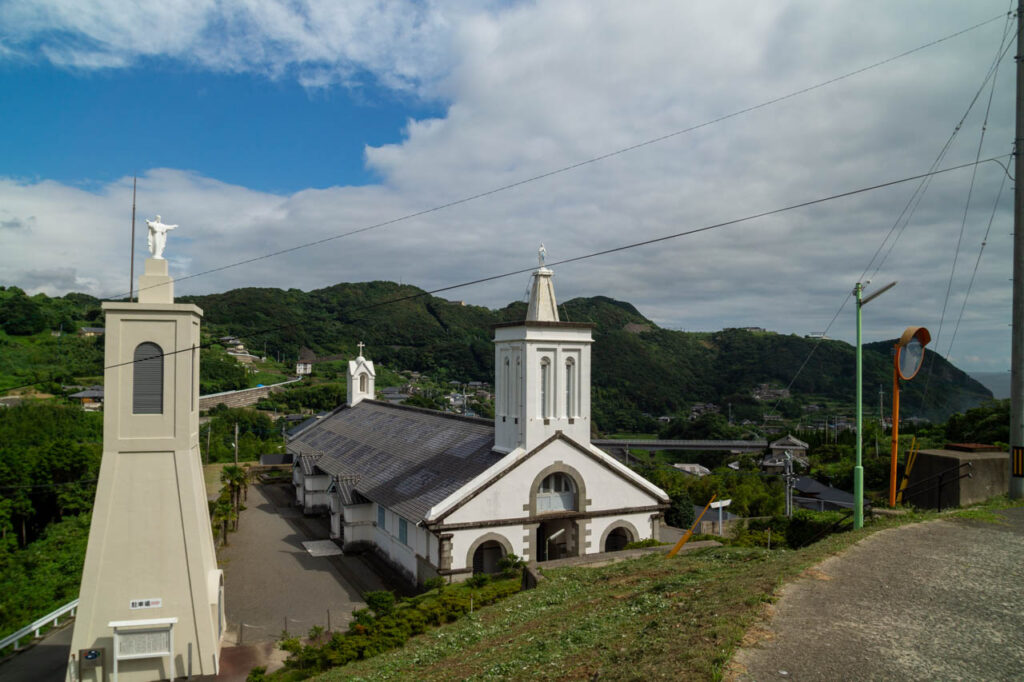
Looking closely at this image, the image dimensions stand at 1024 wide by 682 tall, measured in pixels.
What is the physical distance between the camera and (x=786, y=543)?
17.1 metres

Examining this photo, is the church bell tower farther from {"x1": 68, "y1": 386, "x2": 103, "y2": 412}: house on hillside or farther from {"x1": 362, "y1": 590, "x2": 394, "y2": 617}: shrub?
{"x1": 68, "y1": 386, "x2": 103, "y2": 412}: house on hillside

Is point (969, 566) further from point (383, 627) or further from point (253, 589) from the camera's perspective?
point (253, 589)

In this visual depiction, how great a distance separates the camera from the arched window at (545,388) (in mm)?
22375

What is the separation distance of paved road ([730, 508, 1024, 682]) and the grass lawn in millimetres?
374

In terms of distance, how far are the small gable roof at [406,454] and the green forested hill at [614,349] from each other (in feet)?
215

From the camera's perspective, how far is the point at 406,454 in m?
28.0

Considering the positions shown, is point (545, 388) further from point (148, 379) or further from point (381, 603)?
point (148, 379)

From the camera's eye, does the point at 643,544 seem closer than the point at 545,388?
Yes

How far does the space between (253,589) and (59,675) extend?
6762 mm

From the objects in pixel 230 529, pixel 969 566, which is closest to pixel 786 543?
pixel 969 566

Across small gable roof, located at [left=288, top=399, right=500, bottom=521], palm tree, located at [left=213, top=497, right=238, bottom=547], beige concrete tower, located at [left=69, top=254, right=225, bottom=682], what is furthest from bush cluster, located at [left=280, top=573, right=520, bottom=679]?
palm tree, located at [left=213, top=497, right=238, bottom=547]

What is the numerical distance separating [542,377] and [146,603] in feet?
43.1

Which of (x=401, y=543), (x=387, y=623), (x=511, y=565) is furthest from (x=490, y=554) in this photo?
(x=387, y=623)

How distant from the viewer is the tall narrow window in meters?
22.7
